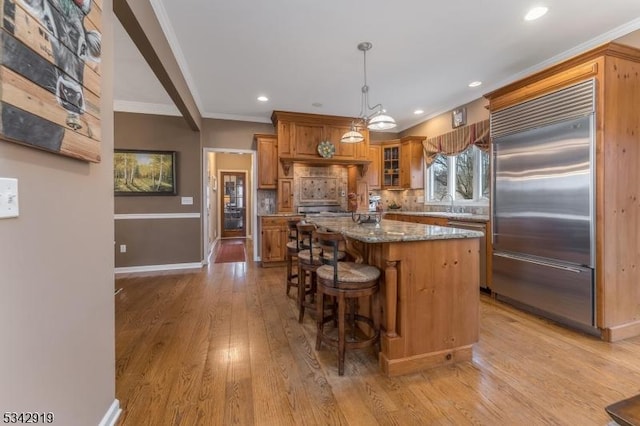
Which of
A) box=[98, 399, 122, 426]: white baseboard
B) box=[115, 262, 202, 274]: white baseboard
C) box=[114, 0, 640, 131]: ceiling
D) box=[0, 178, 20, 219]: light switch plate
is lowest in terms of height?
box=[98, 399, 122, 426]: white baseboard

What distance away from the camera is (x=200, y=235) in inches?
196

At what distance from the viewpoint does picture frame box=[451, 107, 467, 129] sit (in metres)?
4.45

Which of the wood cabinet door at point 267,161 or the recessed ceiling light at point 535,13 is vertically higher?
the recessed ceiling light at point 535,13

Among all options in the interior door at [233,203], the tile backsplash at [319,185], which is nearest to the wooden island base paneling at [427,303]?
the tile backsplash at [319,185]

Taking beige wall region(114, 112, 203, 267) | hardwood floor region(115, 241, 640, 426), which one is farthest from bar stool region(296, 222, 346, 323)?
beige wall region(114, 112, 203, 267)

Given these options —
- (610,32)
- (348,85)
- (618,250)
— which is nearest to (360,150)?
(348,85)

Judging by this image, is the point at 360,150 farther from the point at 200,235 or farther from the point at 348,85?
the point at 200,235

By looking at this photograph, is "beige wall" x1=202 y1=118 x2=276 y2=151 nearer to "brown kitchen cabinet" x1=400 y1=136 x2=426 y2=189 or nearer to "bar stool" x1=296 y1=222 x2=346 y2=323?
"brown kitchen cabinet" x1=400 y1=136 x2=426 y2=189

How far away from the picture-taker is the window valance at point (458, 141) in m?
4.05

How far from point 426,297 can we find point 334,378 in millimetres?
819

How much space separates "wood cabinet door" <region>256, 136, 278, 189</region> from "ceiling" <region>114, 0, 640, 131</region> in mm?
895

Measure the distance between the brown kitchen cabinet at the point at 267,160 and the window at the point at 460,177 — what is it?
9.61ft

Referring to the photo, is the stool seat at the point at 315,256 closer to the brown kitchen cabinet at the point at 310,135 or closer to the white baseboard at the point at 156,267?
the brown kitchen cabinet at the point at 310,135

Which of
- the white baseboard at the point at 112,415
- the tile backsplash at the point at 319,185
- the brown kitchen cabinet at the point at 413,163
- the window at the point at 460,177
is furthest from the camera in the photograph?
the tile backsplash at the point at 319,185
